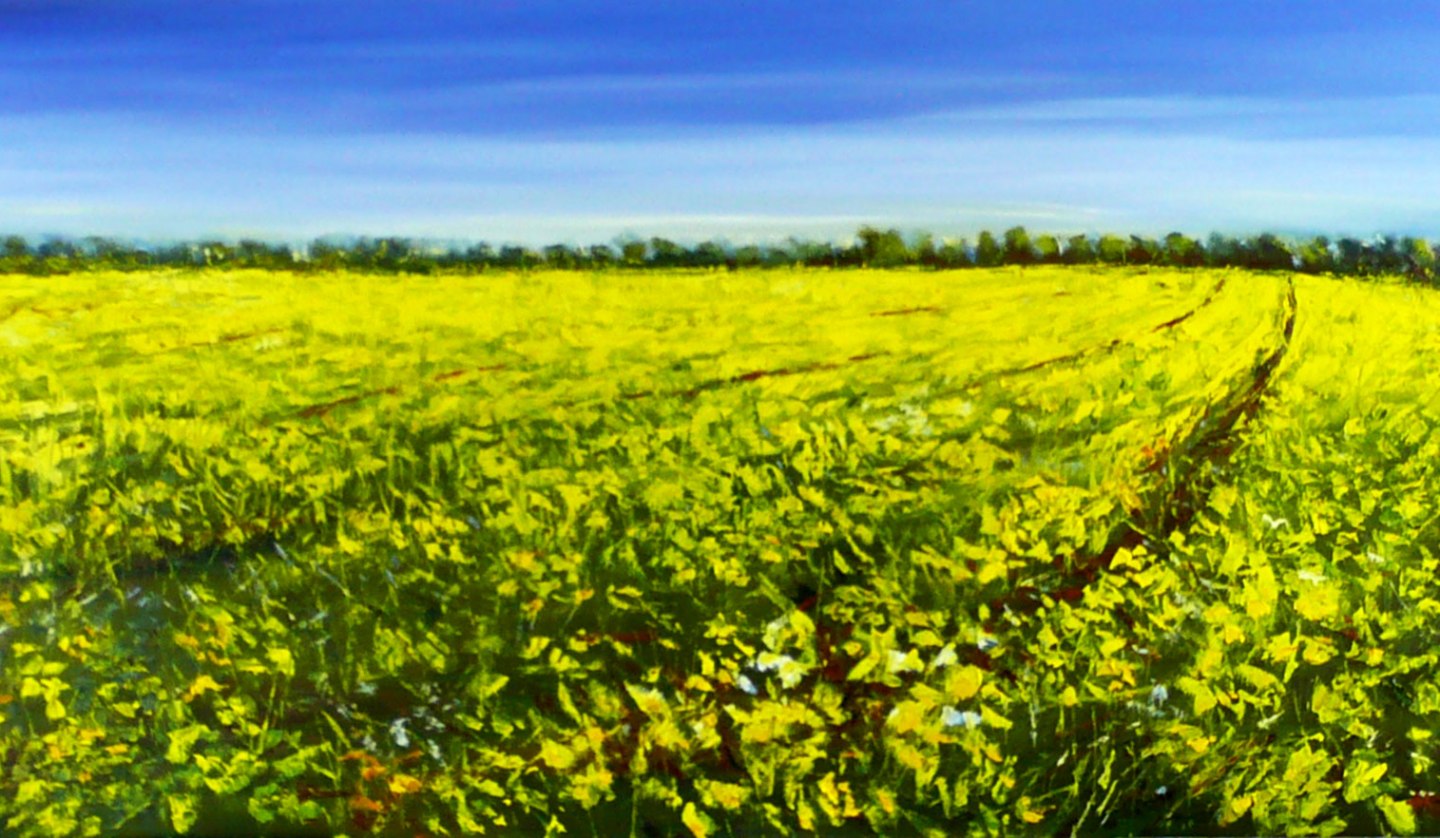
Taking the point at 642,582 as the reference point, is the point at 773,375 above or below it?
above

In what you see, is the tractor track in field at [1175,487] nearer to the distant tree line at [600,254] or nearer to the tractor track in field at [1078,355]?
the tractor track in field at [1078,355]

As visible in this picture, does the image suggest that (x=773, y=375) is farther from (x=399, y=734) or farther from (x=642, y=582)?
(x=399, y=734)

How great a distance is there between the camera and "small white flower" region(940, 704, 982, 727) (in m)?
3.03

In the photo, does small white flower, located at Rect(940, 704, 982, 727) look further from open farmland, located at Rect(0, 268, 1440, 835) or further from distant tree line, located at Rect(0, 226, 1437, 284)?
distant tree line, located at Rect(0, 226, 1437, 284)

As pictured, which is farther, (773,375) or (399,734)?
(773,375)

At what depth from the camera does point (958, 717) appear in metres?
3.05

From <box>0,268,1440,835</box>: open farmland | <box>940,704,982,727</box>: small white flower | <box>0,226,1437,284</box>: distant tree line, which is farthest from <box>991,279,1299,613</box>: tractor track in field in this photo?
<box>0,226,1437,284</box>: distant tree line

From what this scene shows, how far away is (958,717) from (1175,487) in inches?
56.8

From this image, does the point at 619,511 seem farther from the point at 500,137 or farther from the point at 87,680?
the point at 87,680

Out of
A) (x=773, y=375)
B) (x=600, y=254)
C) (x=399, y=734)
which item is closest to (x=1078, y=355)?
(x=773, y=375)

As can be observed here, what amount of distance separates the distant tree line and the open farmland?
91 mm

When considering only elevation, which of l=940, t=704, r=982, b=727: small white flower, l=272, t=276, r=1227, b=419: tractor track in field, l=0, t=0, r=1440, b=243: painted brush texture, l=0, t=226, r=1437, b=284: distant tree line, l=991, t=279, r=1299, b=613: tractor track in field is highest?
l=0, t=0, r=1440, b=243: painted brush texture

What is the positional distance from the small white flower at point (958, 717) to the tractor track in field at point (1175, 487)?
0.38 m

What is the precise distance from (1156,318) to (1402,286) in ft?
5.53
